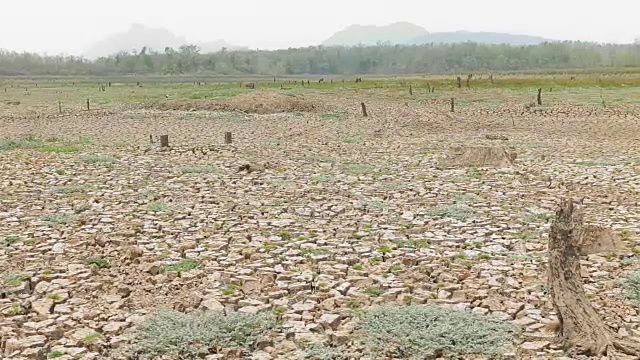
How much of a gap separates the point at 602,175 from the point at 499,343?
11.7 metres

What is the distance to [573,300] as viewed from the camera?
6574 millimetres

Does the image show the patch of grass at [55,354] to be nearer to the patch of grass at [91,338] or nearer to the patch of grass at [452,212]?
the patch of grass at [91,338]

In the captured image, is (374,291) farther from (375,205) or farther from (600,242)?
(375,205)

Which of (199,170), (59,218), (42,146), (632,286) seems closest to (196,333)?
(632,286)

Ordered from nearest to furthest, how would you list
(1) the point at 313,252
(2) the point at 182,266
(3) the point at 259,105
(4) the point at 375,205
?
(2) the point at 182,266 < (1) the point at 313,252 < (4) the point at 375,205 < (3) the point at 259,105

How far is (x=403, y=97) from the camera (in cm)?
5406

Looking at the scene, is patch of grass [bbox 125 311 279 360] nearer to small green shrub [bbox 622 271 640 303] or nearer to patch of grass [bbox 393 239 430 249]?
patch of grass [bbox 393 239 430 249]

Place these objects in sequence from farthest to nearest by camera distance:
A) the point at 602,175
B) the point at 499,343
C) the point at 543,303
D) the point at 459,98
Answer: the point at 459,98 → the point at 602,175 → the point at 543,303 → the point at 499,343

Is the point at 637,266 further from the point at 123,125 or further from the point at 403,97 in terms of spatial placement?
the point at 403,97

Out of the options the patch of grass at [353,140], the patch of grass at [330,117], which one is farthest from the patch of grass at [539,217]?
the patch of grass at [330,117]

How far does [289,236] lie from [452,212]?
143 inches

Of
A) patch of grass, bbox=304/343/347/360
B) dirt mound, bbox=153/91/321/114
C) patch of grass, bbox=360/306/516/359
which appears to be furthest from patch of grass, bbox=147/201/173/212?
dirt mound, bbox=153/91/321/114

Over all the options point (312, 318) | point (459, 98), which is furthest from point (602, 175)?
point (459, 98)

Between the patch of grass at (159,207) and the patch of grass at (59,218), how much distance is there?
159 cm
